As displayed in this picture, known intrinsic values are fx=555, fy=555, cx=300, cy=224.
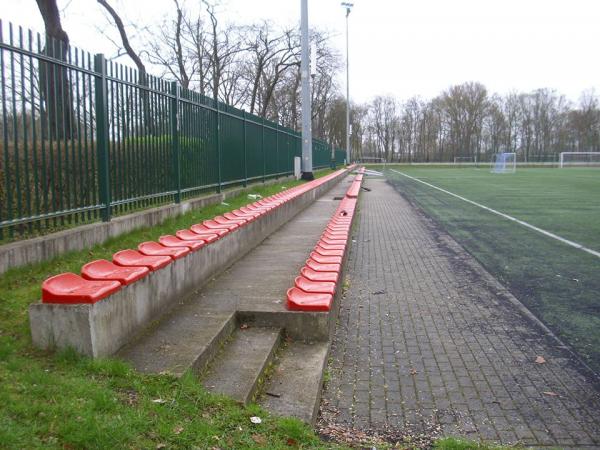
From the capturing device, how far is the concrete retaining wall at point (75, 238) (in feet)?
15.5

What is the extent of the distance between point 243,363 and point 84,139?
3659mm

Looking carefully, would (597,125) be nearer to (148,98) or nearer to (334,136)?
(334,136)

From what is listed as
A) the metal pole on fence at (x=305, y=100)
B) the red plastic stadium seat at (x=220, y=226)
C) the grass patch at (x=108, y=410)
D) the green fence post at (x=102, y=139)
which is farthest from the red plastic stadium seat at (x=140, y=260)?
the metal pole on fence at (x=305, y=100)

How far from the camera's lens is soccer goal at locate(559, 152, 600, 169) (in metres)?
81.7

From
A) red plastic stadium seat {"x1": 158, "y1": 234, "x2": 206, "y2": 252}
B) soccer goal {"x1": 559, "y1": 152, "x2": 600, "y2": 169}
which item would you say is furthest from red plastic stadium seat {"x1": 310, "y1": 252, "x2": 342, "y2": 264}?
soccer goal {"x1": 559, "y1": 152, "x2": 600, "y2": 169}

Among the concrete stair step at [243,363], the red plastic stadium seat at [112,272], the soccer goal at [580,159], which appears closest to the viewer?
the concrete stair step at [243,363]

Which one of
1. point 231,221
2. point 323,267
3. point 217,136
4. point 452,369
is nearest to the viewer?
point 452,369

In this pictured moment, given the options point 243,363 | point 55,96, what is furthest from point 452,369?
point 55,96

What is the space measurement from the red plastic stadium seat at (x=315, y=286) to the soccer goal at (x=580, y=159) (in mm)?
84948

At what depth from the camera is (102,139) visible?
264 inches

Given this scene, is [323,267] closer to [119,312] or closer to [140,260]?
[140,260]

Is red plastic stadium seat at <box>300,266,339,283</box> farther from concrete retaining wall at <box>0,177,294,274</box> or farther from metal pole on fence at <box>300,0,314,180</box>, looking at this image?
metal pole on fence at <box>300,0,314,180</box>

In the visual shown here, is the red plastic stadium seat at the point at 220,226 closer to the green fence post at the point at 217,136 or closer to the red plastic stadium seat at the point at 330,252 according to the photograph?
the red plastic stadium seat at the point at 330,252

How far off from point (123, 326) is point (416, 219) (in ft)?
41.2
